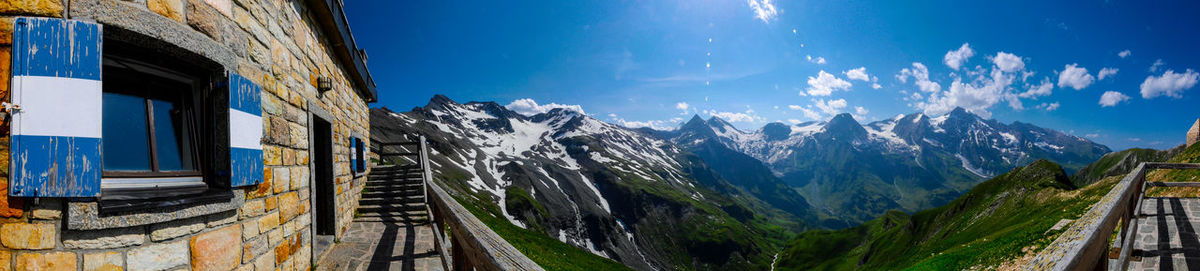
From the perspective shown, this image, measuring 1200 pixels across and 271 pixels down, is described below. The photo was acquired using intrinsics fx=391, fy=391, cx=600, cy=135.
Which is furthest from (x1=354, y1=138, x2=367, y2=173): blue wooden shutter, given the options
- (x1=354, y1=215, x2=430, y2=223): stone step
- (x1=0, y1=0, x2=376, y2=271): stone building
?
(x1=0, y1=0, x2=376, y2=271): stone building

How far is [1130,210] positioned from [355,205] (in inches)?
623

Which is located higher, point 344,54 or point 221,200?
point 344,54

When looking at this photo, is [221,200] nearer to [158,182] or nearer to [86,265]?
[158,182]

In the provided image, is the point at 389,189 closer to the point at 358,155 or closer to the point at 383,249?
the point at 358,155

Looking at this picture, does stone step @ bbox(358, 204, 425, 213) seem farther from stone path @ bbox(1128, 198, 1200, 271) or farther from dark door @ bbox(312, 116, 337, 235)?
stone path @ bbox(1128, 198, 1200, 271)

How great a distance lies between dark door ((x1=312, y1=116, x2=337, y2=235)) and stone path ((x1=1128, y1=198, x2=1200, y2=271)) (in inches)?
510

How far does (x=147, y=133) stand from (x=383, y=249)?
5.18 m

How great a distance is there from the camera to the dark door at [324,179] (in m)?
8.65

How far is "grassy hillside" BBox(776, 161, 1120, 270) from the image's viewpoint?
9758 millimetres

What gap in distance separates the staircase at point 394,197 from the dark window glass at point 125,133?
7.01 metres

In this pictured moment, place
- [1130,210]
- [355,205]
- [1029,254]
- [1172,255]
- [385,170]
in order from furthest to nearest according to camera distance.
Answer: [385,170] < [355,205] < [1029,254] < [1130,210] < [1172,255]

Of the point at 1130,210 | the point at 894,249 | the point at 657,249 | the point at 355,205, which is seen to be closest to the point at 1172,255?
the point at 1130,210

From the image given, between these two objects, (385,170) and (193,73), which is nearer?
(193,73)

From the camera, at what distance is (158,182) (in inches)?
144
